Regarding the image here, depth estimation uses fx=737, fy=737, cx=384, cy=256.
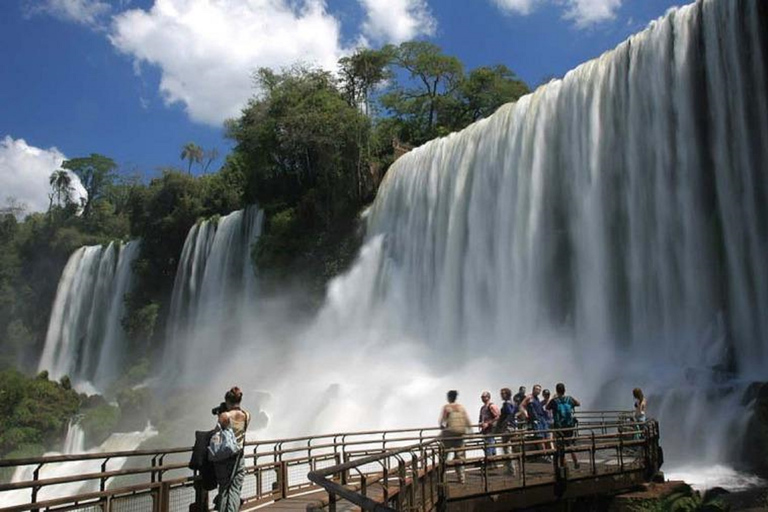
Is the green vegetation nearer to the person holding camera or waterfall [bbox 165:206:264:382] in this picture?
waterfall [bbox 165:206:264:382]

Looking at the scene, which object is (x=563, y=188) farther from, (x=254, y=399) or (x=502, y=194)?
(x=254, y=399)

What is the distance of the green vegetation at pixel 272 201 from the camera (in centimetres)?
3838

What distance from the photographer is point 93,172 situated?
91.1 m

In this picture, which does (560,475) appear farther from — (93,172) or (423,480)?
(93,172)

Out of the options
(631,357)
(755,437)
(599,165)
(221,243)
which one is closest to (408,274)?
(599,165)

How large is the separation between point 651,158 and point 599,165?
2.03 m

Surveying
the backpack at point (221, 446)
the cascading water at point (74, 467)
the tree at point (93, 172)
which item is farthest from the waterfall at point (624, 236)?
the tree at point (93, 172)

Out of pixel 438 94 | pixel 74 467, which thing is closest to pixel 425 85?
pixel 438 94

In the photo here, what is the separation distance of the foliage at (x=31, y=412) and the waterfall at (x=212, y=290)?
8.37 metres

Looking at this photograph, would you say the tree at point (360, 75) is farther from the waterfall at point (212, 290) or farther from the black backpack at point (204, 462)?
the black backpack at point (204, 462)

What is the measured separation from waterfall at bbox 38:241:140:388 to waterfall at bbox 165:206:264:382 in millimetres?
8207

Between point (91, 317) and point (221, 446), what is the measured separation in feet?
174

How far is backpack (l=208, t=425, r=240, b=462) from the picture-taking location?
703 cm

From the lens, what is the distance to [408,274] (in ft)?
107
